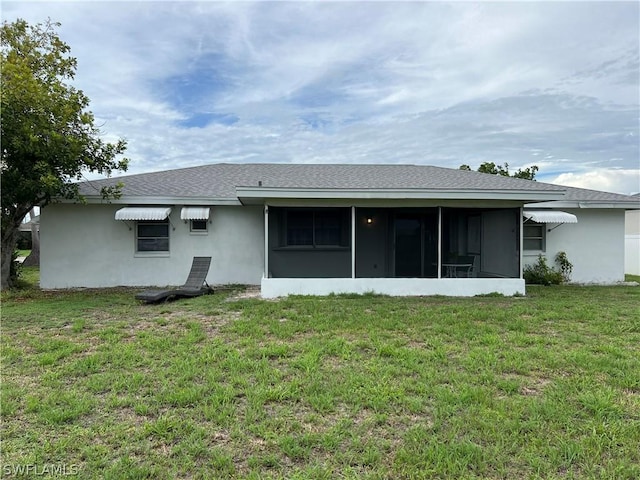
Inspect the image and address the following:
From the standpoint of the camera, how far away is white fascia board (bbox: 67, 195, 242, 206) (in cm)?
1104

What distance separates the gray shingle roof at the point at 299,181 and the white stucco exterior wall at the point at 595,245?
0.63 metres

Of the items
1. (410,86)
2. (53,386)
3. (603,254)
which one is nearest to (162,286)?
(53,386)

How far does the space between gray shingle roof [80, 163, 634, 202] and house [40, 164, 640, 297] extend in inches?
3.2

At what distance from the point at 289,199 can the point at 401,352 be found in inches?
221

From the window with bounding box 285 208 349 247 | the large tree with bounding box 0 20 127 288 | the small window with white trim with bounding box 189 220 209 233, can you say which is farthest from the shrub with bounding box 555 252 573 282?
the large tree with bounding box 0 20 127 288

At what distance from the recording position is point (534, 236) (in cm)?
1252

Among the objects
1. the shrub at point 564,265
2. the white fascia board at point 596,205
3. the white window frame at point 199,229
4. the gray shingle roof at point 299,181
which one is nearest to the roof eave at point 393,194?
the gray shingle roof at point 299,181

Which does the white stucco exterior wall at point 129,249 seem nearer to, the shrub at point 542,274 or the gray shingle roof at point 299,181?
the gray shingle roof at point 299,181

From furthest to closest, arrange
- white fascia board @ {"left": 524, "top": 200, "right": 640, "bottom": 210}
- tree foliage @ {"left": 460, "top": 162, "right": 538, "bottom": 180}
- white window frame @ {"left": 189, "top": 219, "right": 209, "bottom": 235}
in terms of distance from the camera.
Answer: tree foliage @ {"left": 460, "top": 162, "right": 538, "bottom": 180} < white fascia board @ {"left": 524, "top": 200, "right": 640, "bottom": 210} < white window frame @ {"left": 189, "top": 219, "right": 209, "bottom": 235}

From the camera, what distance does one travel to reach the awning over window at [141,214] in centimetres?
1082

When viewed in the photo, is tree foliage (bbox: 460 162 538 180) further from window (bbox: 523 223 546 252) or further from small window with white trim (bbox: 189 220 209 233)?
small window with white trim (bbox: 189 220 209 233)

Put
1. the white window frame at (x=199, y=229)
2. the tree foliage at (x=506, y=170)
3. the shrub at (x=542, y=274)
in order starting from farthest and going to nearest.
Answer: the tree foliage at (x=506, y=170)
the shrub at (x=542, y=274)
the white window frame at (x=199, y=229)

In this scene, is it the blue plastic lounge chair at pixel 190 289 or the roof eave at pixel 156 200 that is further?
the roof eave at pixel 156 200

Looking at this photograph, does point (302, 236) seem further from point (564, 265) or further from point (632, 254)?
point (632, 254)
